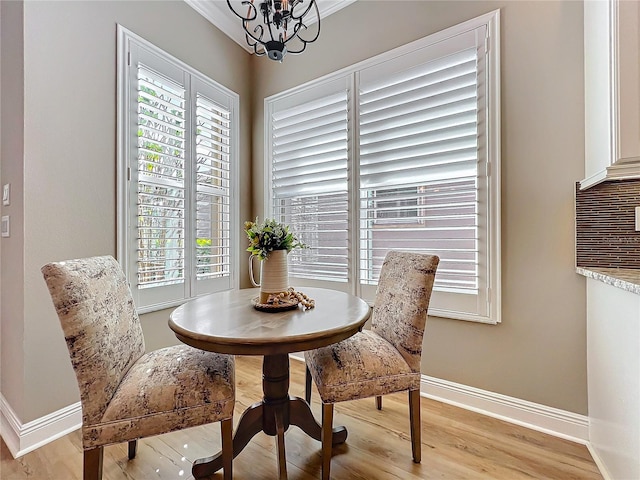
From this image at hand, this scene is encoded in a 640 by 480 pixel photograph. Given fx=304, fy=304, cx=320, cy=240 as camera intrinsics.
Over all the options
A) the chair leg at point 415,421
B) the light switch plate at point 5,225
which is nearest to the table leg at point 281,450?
the chair leg at point 415,421

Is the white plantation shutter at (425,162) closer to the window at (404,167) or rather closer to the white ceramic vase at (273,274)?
the window at (404,167)

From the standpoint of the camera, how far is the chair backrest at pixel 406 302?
1.51 meters

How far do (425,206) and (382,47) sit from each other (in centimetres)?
130

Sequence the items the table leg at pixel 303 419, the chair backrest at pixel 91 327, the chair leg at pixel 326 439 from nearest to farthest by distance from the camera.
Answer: the chair backrest at pixel 91 327
the chair leg at pixel 326 439
the table leg at pixel 303 419

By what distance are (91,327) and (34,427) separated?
1.11 m

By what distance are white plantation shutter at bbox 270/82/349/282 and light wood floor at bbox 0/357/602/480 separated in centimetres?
121

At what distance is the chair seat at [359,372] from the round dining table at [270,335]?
21 cm

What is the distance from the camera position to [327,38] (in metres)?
2.65

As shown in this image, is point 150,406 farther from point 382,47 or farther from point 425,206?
point 382,47

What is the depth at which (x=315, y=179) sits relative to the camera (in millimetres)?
2748

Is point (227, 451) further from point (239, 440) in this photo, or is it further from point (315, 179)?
point (315, 179)

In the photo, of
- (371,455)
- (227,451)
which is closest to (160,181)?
(227,451)

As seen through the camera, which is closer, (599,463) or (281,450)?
(281,450)

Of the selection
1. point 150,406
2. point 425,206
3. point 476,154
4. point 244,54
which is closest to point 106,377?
point 150,406
